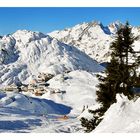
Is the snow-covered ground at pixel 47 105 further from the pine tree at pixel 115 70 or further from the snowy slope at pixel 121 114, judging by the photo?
the snowy slope at pixel 121 114

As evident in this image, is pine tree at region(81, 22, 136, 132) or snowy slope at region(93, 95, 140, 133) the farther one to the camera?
pine tree at region(81, 22, 136, 132)

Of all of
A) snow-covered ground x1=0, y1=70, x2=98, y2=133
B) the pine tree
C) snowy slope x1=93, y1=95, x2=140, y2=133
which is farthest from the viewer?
snow-covered ground x1=0, y1=70, x2=98, y2=133

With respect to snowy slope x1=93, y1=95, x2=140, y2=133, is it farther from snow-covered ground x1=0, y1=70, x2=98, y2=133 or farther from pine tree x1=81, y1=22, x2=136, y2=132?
snow-covered ground x1=0, y1=70, x2=98, y2=133

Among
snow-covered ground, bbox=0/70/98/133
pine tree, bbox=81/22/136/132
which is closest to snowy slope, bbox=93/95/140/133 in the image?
pine tree, bbox=81/22/136/132

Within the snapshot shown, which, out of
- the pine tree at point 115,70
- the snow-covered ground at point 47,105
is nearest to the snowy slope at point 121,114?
the pine tree at point 115,70

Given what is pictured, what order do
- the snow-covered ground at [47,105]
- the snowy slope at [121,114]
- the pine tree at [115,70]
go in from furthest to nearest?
the snow-covered ground at [47,105] → the pine tree at [115,70] → the snowy slope at [121,114]

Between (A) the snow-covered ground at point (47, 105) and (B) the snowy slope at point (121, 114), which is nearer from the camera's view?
(B) the snowy slope at point (121, 114)

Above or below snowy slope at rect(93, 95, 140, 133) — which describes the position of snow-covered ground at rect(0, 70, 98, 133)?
above

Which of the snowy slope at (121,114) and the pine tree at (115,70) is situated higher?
the pine tree at (115,70)


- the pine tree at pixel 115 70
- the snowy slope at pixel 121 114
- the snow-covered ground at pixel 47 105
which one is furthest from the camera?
the snow-covered ground at pixel 47 105
